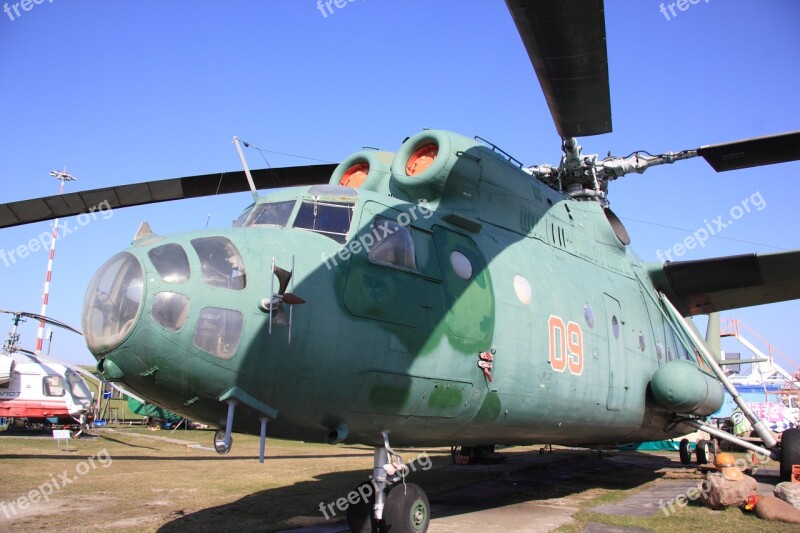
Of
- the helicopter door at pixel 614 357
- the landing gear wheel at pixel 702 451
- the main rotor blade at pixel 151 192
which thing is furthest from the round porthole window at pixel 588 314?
the landing gear wheel at pixel 702 451

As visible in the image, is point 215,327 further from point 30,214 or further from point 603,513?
point 30,214

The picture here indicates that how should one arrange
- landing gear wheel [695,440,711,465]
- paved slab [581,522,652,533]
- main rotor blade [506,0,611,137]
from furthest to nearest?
landing gear wheel [695,440,711,465]
paved slab [581,522,652,533]
main rotor blade [506,0,611,137]

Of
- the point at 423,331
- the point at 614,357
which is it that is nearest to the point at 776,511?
the point at 614,357

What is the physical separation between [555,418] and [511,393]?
1.40m

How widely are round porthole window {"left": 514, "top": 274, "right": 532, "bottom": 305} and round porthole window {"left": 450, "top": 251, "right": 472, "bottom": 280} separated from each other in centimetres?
96

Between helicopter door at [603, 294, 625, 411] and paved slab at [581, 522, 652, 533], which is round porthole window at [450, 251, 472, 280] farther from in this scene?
paved slab at [581, 522, 652, 533]

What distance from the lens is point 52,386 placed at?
28.3 m

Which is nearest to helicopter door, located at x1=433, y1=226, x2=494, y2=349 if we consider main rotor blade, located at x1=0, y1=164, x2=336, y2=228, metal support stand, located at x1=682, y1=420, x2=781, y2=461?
main rotor blade, located at x1=0, y1=164, x2=336, y2=228

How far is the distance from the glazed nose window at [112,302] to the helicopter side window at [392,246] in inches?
92.0

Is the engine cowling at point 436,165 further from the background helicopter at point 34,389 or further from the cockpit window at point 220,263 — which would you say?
the background helicopter at point 34,389

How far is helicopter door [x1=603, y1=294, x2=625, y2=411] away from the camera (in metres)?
9.77

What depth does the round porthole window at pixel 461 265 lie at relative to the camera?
7.21m

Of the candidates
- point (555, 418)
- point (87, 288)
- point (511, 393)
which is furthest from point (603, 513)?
point (87, 288)

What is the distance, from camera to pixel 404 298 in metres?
6.43
